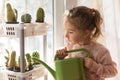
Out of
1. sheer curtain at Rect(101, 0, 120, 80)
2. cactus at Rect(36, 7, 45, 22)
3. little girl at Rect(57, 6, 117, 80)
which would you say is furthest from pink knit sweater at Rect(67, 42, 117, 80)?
cactus at Rect(36, 7, 45, 22)

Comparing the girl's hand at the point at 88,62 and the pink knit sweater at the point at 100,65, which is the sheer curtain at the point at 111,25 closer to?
the pink knit sweater at the point at 100,65

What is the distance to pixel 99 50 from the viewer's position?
1.17 m

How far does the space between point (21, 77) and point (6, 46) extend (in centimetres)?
32

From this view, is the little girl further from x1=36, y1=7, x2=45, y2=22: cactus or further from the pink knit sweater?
x1=36, y1=7, x2=45, y2=22: cactus

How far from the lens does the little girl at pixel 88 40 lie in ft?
3.69

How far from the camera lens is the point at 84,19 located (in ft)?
3.80

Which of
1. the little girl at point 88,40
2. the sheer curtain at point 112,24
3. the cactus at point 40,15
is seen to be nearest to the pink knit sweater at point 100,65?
the little girl at point 88,40

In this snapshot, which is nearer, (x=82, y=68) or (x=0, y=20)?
(x=82, y=68)

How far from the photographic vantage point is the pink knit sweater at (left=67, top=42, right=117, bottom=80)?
3.66 ft

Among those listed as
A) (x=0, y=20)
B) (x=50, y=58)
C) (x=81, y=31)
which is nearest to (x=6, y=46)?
(x=0, y=20)

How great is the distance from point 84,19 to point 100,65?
22 centimetres

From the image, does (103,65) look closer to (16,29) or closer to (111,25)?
(111,25)

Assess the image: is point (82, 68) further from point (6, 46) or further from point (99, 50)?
point (6, 46)

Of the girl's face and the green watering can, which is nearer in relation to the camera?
the green watering can
